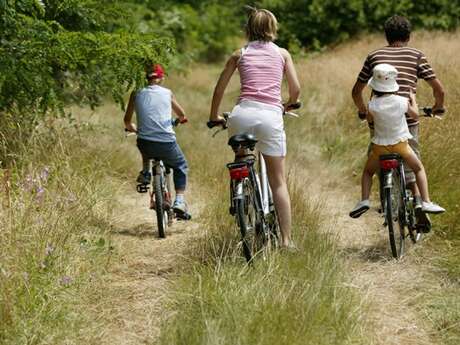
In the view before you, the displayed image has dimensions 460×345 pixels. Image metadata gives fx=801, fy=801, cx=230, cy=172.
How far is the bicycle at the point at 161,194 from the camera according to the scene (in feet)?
22.6

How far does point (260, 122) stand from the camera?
5.44m

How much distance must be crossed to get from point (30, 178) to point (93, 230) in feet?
2.47

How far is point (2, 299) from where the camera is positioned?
14.5 ft

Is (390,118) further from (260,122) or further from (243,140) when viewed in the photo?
(243,140)

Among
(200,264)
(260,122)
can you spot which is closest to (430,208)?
(260,122)

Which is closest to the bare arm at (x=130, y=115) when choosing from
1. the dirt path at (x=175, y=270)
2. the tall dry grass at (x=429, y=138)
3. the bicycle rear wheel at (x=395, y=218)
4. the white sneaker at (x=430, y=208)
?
the dirt path at (x=175, y=270)

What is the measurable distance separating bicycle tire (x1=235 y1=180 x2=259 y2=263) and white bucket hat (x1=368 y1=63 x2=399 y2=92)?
4.17 feet

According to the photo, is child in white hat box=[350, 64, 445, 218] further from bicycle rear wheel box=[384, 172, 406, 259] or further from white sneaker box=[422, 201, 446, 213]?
bicycle rear wheel box=[384, 172, 406, 259]

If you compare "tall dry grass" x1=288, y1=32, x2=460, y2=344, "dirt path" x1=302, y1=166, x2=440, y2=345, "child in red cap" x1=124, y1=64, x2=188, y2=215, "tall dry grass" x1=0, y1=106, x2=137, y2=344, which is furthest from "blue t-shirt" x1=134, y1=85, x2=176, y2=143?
"tall dry grass" x1=288, y1=32, x2=460, y2=344

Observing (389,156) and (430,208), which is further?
(430,208)

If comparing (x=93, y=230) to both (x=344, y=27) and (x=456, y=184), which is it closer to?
(x=456, y=184)

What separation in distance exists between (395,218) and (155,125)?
2.21 meters

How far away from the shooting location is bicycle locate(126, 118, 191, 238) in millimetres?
6891

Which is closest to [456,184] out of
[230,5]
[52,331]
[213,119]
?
[213,119]
